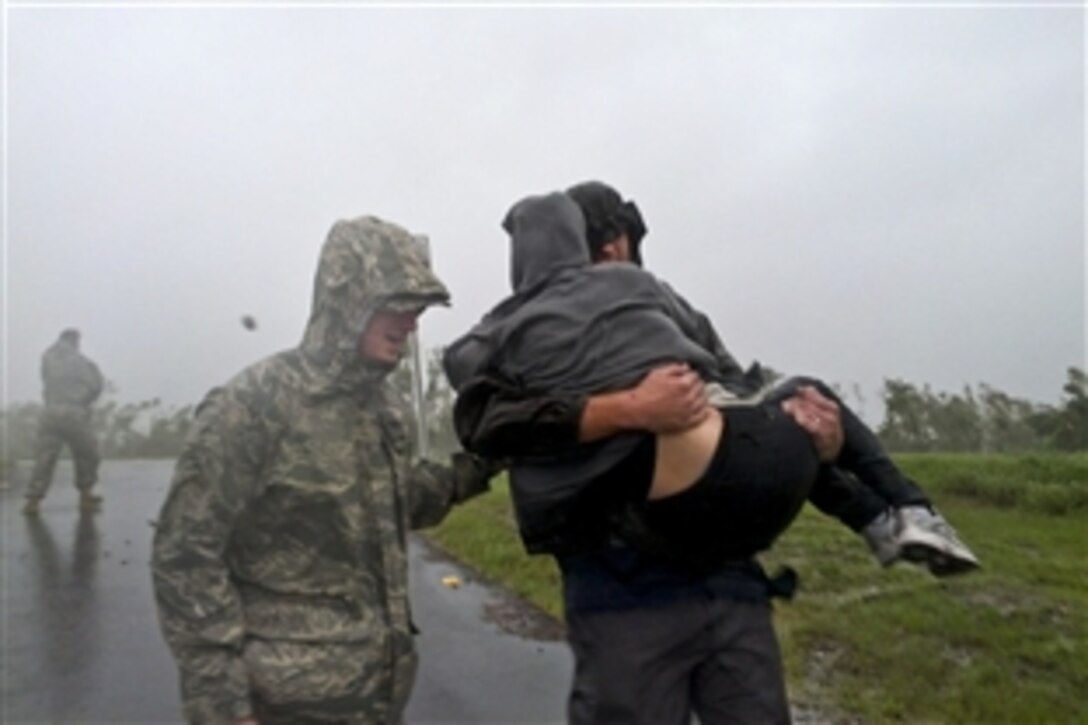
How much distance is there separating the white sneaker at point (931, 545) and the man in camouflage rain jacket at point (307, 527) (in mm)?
1363

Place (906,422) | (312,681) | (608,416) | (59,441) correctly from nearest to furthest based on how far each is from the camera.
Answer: (608,416) < (312,681) < (59,441) < (906,422)

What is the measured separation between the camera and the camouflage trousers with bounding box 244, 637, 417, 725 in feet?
7.54

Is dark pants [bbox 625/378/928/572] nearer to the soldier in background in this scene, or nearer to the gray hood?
the gray hood

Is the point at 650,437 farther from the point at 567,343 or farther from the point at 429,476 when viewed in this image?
the point at 429,476

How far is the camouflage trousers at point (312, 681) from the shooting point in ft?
7.54

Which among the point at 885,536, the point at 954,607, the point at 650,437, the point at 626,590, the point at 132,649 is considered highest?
the point at 650,437

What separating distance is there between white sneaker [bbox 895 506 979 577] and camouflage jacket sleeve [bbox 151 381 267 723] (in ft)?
5.51

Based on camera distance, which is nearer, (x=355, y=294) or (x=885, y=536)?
(x=885, y=536)

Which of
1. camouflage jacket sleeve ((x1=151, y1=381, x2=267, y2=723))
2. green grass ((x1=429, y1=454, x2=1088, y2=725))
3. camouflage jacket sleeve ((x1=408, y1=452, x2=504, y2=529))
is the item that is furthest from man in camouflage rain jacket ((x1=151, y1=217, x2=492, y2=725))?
green grass ((x1=429, y1=454, x2=1088, y2=725))

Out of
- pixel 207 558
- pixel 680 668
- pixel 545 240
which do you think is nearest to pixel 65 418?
pixel 207 558

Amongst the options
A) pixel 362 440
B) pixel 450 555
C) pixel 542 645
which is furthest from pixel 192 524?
pixel 450 555

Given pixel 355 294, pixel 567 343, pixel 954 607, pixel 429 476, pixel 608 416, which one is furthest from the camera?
pixel 954 607

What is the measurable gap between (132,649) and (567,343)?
452 centimetres

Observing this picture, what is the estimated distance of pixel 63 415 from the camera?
33.3ft
